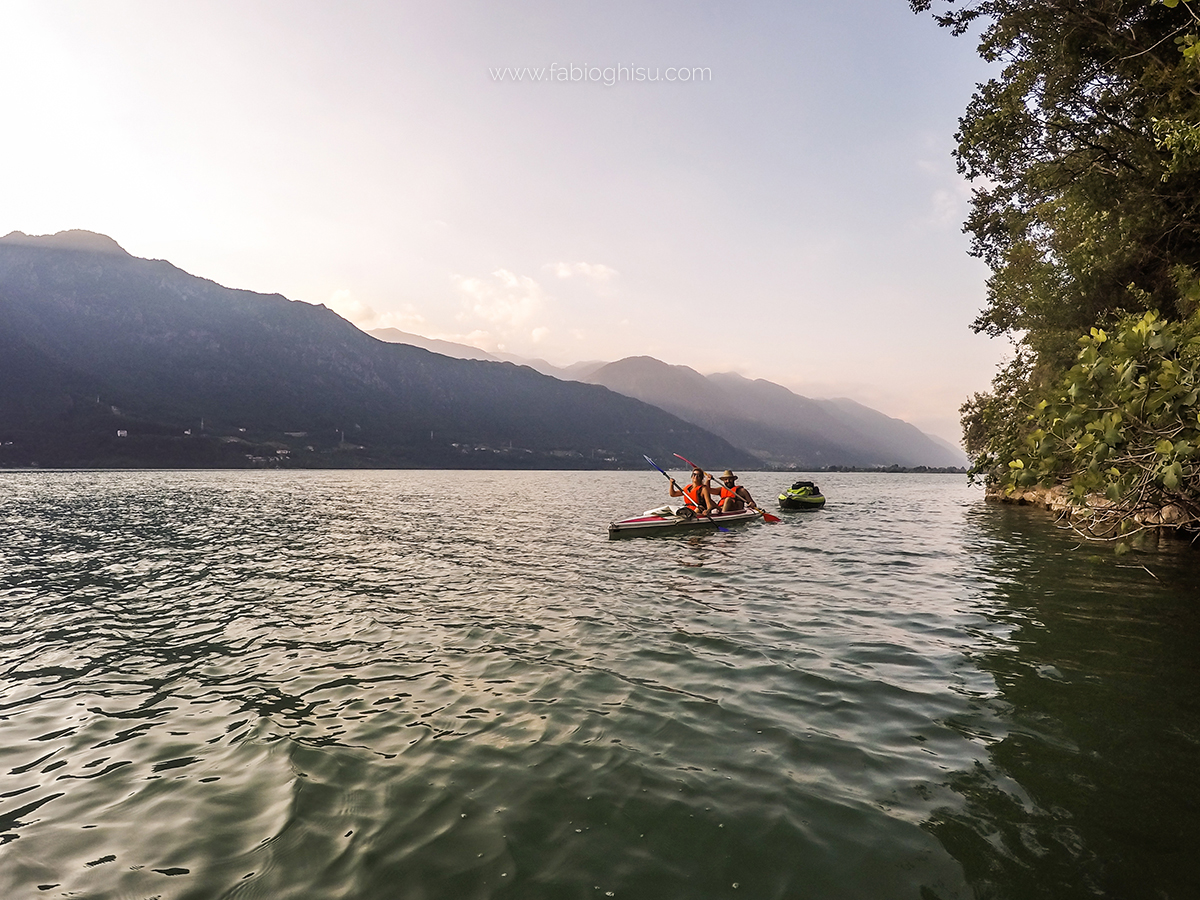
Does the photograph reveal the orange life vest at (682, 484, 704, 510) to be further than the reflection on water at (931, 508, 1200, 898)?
Yes

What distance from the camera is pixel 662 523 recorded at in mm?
25859

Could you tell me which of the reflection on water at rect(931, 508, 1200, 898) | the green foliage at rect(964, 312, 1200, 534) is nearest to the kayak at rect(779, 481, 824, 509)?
the reflection on water at rect(931, 508, 1200, 898)

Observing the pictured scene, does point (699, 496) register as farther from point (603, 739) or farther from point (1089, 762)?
point (1089, 762)

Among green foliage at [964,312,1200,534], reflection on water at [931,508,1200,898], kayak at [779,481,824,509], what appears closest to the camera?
reflection on water at [931,508,1200,898]

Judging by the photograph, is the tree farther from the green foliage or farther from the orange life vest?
the orange life vest

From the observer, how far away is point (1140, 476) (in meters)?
8.86

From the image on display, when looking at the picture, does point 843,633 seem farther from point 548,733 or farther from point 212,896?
point 212,896

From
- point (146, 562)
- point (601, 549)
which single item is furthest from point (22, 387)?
point (601, 549)

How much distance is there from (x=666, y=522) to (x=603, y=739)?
750 inches

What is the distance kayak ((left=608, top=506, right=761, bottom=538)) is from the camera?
1006 inches

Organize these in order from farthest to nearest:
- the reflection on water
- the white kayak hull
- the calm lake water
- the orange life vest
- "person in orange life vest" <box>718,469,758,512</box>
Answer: "person in orange life vest" <box>718,469,758,512</box> < the orange life vest < the white kayak hull < the calm lake water < the reflection on water

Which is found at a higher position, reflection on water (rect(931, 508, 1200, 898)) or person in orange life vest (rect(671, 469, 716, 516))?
person in orange life vest (rect(671, 469, 716, 516))

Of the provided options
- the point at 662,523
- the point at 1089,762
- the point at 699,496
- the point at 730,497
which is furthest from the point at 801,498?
the point at 1089,762

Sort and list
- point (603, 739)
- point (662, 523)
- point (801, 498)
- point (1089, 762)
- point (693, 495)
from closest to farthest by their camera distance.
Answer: point (1089, 762), point (603, 739), point (662, 523), point (693, 495), point (801, 498)
